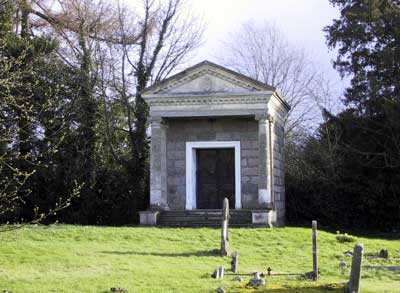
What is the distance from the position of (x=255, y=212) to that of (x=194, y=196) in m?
3.22

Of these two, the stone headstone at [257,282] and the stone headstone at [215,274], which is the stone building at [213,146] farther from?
the stone headstone at [257,282]

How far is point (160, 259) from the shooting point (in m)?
13.7

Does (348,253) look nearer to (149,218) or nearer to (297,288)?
(297,288)

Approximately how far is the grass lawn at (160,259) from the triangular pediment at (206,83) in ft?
16.8

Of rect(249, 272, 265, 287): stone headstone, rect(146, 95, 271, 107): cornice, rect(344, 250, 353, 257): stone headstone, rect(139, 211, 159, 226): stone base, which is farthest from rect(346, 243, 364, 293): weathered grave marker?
rect(146, 95, 271, 107): cornice

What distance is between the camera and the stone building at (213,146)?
2072 centimetres

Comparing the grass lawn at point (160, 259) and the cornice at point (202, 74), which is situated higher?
the cornice at point (202, 74)

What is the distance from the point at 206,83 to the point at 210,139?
237cm

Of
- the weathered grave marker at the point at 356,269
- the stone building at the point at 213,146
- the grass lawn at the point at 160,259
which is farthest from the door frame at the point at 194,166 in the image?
the weathered grave marker at the point at 356,269

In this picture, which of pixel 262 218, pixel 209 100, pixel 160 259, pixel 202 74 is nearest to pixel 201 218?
pixel 262 218

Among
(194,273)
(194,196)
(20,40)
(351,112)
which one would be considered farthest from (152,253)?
(351,112)

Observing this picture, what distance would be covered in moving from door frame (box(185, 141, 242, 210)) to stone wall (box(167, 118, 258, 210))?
158 mm

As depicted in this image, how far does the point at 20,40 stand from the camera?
74.2 ft

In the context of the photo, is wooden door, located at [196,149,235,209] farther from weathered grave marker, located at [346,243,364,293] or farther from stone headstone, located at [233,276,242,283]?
weathered grave marker, located at [346,243,364,293]
